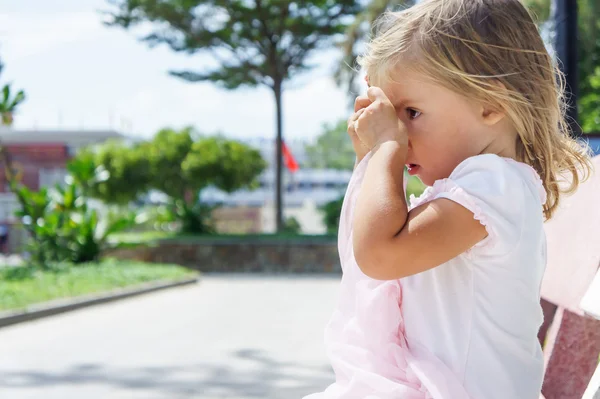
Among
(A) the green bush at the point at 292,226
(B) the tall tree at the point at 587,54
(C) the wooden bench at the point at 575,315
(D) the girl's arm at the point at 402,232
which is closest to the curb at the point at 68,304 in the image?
(C) the wooden bench at the point at 575,315

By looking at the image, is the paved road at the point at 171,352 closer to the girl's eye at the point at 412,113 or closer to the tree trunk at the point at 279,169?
the girl's eye at the point at 412,113

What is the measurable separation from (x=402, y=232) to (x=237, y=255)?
18407mm

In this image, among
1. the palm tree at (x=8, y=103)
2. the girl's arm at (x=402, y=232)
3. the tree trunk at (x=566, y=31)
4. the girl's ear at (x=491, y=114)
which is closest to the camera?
the girl's arm at (x=402, y=232)

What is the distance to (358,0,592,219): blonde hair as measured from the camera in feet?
4.45

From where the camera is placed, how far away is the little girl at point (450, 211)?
128cm

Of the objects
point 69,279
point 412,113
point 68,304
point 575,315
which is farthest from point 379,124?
point 69,279

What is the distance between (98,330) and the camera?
332 inches

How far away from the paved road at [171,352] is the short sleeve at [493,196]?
13.3 ft

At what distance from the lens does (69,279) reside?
12141 millimetres

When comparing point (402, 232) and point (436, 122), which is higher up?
point (436, 122)

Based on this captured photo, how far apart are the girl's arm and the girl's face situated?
13cm

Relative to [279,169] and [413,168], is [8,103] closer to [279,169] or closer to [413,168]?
[279,169]

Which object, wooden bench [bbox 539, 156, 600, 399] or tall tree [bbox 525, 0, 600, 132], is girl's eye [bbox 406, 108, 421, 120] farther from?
tall tree [bbox 525, 0, 600, 132]

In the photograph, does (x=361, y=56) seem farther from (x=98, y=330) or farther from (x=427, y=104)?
(x=98, y=330)
